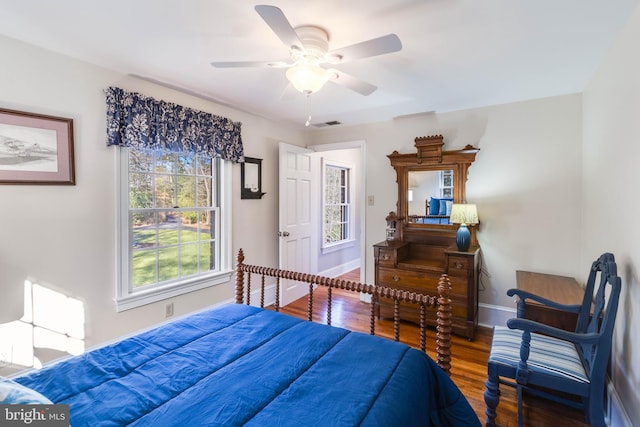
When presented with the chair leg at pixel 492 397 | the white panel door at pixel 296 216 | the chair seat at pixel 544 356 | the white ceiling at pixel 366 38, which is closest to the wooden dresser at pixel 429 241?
the white ceiling at pixel 366 38

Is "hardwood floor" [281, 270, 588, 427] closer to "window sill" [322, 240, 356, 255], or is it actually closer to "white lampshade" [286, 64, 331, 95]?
"window sill" [322, 240, 356, 255]

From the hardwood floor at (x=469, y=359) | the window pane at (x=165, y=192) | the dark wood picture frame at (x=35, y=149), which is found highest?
the dark wood picture frame at (x=35, y=149)

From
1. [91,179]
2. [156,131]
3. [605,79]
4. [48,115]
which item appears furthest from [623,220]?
[48,115]

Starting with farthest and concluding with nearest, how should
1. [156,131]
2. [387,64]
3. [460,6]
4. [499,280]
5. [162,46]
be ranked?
[499,280]
[156,131]
[387,64]
[162,46]
[460,6]

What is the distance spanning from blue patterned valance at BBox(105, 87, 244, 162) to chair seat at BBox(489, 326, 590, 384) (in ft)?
9.87

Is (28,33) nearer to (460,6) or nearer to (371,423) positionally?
(460,6)

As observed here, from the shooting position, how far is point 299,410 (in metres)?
1.09

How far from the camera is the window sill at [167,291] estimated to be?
2.60 m

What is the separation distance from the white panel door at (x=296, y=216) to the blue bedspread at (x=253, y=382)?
2282 mm

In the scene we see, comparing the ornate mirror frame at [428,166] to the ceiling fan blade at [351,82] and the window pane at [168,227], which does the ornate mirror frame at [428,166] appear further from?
the window pane at [168,227]

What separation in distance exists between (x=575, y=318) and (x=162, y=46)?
3.48 metres

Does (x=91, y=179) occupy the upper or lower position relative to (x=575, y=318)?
upper

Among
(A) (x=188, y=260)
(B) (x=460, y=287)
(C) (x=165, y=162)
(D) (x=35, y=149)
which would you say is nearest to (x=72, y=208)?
(D) (x=35, y=149)

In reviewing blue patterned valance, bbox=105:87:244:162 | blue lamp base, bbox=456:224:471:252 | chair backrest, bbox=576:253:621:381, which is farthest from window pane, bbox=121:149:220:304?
chair backrest, bbox=576:253:621:381
